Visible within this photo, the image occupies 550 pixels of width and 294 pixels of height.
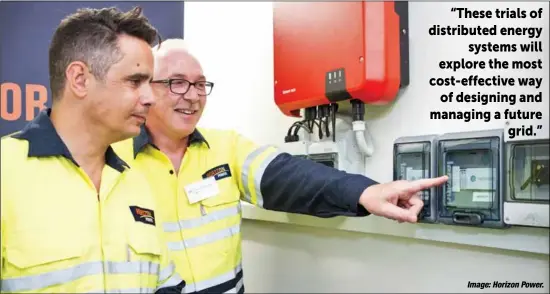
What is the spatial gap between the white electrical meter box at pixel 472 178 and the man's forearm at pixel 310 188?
17cm

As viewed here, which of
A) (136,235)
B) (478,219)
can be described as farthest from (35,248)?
(478,219)

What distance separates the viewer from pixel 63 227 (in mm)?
840

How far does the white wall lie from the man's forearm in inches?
6.7

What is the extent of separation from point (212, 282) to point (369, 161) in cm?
53

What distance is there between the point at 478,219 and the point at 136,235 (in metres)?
0.69

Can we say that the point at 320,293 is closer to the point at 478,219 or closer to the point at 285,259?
the point at 285,259

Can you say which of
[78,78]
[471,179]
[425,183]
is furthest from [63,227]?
[471,179]

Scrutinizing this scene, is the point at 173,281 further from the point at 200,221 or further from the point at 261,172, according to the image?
the point at 261,172

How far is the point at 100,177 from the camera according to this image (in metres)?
0.96

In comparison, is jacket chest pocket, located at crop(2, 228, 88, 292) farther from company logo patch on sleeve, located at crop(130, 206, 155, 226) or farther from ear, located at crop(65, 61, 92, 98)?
ear, located at crop(65, 61, 92, 98)

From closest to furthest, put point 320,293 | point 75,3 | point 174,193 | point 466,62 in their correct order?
1. point 466,62
2. point 174,193
3. point 320,293
4. point 75,3

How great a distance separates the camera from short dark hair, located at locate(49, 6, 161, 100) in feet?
3.00

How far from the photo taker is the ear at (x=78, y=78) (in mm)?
907

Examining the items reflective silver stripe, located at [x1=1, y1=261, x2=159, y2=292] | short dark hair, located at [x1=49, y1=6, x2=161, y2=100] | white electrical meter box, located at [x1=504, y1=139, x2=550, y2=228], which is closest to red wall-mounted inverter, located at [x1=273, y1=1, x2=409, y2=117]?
white electrical meter box, located at [x1=504, y1=139, x2=550, y2=228]
